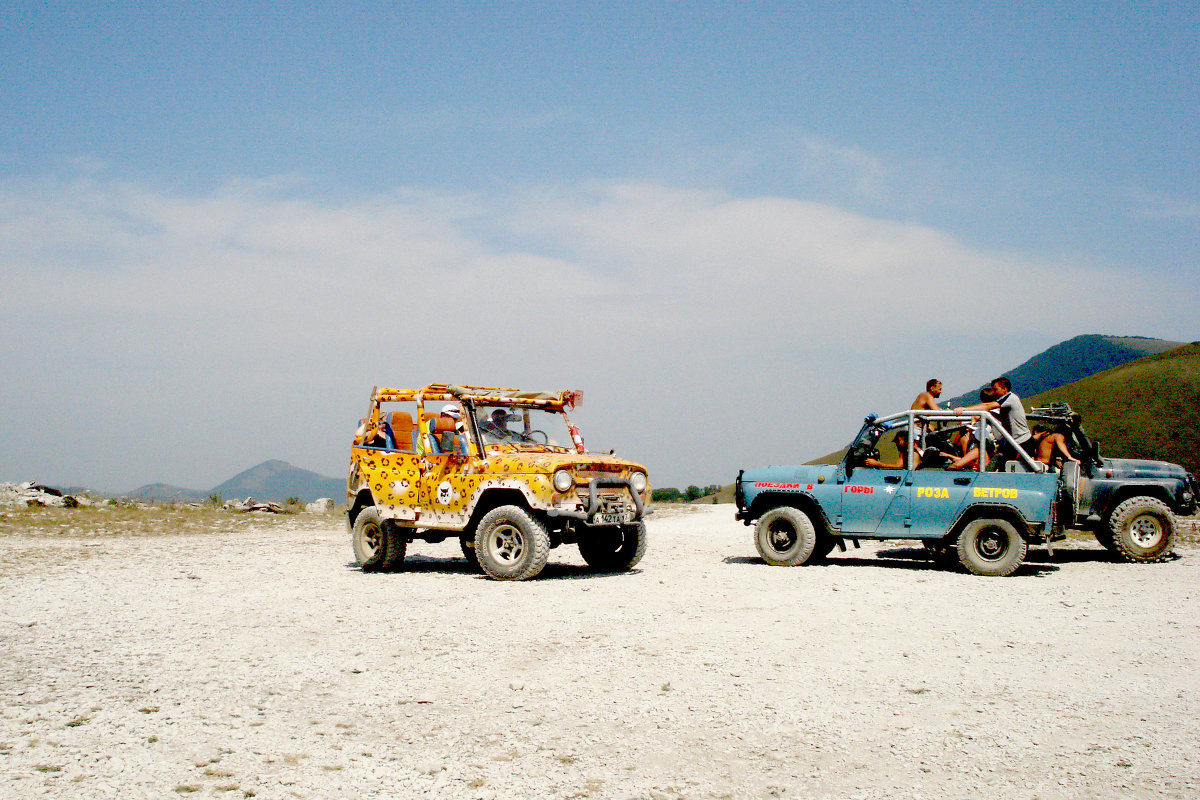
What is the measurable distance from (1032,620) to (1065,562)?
6.08 meters

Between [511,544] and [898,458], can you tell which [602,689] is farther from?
[898,458]

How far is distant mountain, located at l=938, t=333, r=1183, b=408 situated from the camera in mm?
76625

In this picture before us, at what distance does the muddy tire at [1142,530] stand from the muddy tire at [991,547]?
2.51m

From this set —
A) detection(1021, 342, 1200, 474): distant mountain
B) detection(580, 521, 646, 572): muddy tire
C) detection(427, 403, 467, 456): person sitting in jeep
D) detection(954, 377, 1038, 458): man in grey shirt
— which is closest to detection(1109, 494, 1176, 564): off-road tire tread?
detection(954, 377, 1038, 458): man in grey shirt

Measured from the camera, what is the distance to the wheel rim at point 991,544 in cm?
1229

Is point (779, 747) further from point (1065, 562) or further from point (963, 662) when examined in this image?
point (1065, 562)

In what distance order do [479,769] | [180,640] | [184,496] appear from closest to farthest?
[479,769] < [180,640] < [184,496]

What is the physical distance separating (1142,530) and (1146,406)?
20464 millimetres

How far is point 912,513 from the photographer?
1263 cm

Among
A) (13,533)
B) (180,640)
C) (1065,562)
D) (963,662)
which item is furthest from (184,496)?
(963,662)

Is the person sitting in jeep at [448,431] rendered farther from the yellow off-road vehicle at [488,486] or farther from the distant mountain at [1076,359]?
the distant mountain at [1076,359]

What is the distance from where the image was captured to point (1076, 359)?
277 feet

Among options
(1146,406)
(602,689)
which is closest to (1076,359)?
(1146,406)

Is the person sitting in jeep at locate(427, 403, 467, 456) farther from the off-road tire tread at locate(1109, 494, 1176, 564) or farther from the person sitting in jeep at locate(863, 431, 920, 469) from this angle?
the off-road tire tread at locate(1109, 494, 1176, 564)
